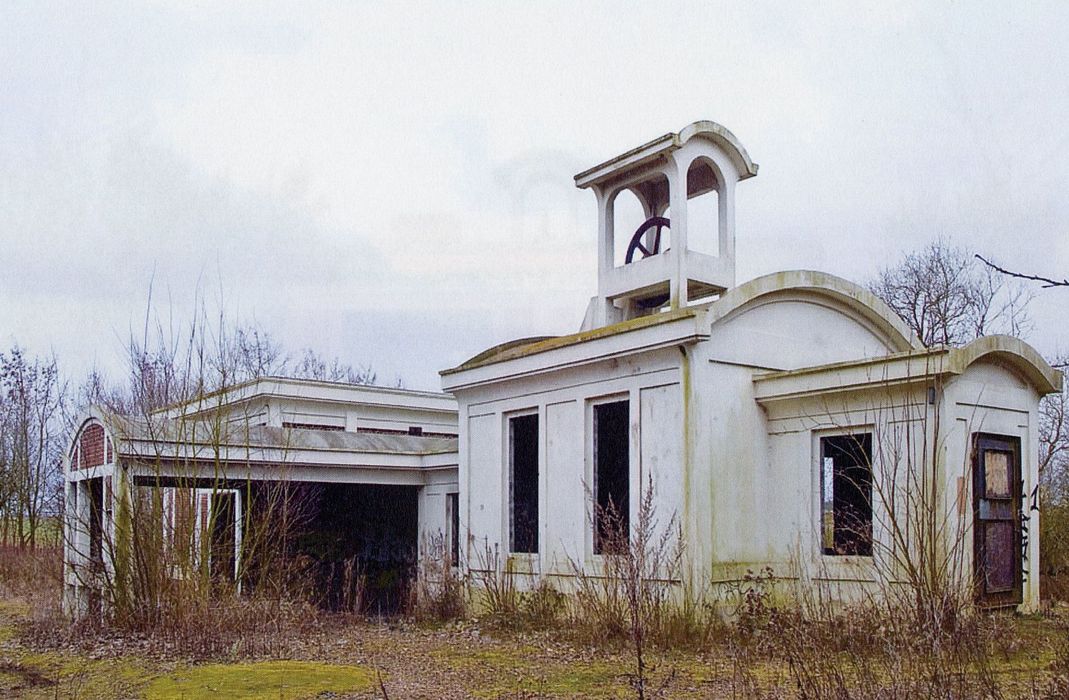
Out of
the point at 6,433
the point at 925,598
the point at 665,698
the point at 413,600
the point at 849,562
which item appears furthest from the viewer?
the point at 6,433

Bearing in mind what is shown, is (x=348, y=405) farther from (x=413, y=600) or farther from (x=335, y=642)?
(x=335, y=642)

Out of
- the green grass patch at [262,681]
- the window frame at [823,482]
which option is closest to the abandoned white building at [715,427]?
the window frame at [823,482]

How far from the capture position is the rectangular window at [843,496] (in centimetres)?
1239

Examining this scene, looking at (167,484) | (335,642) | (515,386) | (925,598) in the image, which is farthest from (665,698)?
(167,484)

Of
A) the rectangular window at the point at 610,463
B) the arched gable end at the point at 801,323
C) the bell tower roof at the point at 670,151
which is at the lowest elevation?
the rectangular window at the point at 610,463

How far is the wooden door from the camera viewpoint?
40.6 feet

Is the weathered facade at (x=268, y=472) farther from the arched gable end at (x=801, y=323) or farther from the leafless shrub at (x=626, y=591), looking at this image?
the arched gable end at (x=801, y=323)

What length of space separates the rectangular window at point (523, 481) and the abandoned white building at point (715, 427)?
29 mm

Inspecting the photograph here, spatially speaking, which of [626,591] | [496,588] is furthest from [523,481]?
[626,591]

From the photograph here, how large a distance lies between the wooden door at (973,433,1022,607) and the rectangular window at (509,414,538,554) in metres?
5.97

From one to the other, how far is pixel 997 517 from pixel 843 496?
2346mm

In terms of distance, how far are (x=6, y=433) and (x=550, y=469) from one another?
2262cm

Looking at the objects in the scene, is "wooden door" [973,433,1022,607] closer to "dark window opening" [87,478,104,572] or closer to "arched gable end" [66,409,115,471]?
"dark window opening" [87,478,104,572]

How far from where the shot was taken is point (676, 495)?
12836 mm
